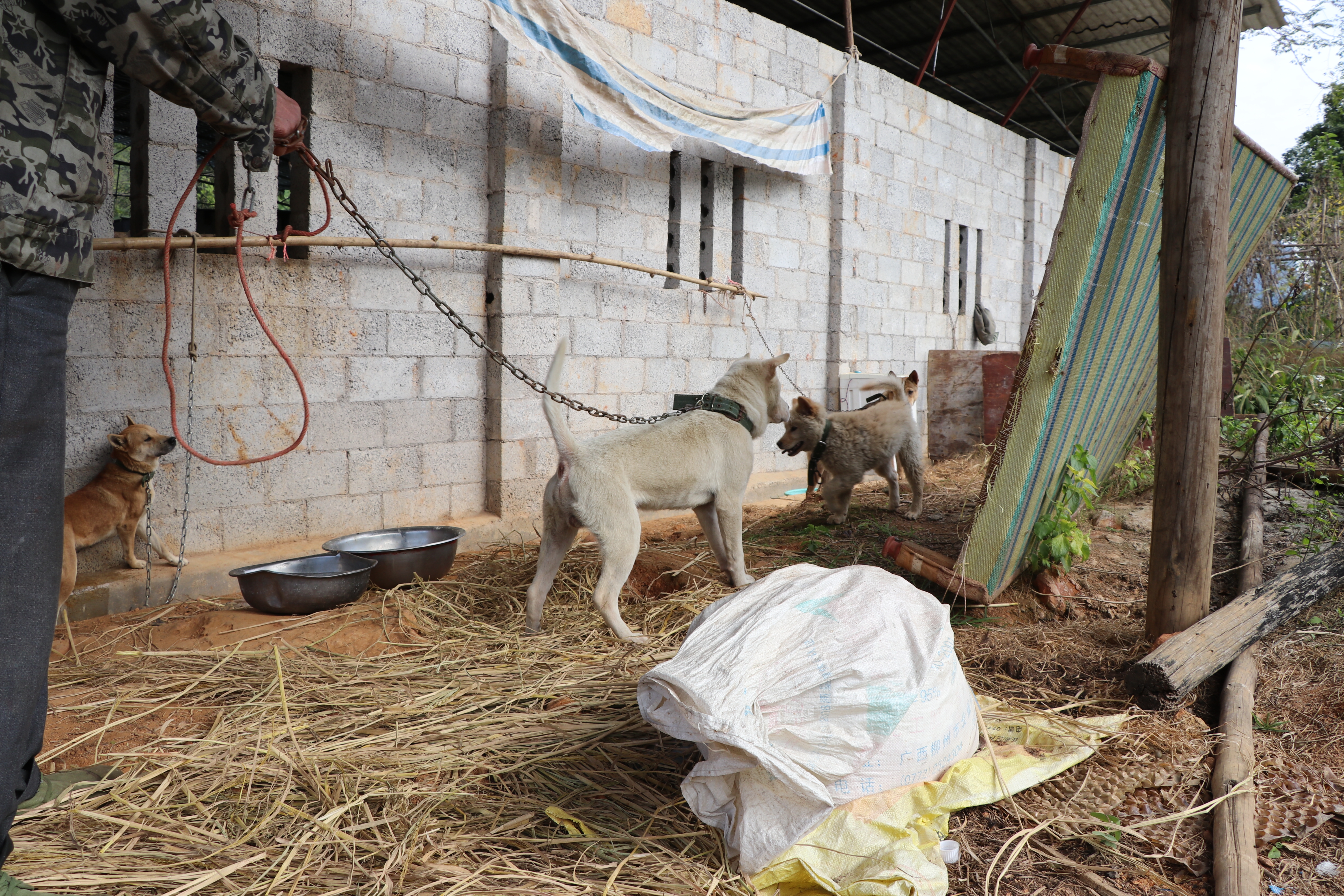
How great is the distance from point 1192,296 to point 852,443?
287 centimetres

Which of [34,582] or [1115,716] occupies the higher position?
[34,582]

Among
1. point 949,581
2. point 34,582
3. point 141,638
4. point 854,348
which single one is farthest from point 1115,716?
point 854,348

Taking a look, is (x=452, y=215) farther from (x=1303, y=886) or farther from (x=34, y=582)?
(x=1303, y=886)

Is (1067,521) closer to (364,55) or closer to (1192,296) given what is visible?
(1192,296)

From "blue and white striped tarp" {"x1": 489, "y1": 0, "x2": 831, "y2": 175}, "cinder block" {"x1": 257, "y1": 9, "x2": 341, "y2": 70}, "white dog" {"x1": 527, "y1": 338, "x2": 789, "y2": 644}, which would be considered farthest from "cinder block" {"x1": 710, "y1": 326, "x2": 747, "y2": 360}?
"cinder block" {"x1": 257, "y1": 9, "x2": 341, "y2": 70}

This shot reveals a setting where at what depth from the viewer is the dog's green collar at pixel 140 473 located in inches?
169

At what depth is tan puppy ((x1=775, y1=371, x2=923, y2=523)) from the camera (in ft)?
19.3

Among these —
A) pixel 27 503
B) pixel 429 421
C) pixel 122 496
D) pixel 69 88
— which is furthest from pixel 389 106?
pixel 27 503

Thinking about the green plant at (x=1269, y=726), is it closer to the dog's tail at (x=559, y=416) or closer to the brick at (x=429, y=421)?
the dog's tail at (x=559, y=416)

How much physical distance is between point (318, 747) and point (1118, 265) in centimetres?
370

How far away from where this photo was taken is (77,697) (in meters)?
3.06

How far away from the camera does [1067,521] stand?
12.3 ft

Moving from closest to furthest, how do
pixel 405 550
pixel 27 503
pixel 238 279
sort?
pixel 27 503, pixel 405 550, pixel 238 279

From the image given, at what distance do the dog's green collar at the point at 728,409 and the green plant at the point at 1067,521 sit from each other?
1.65 meters
